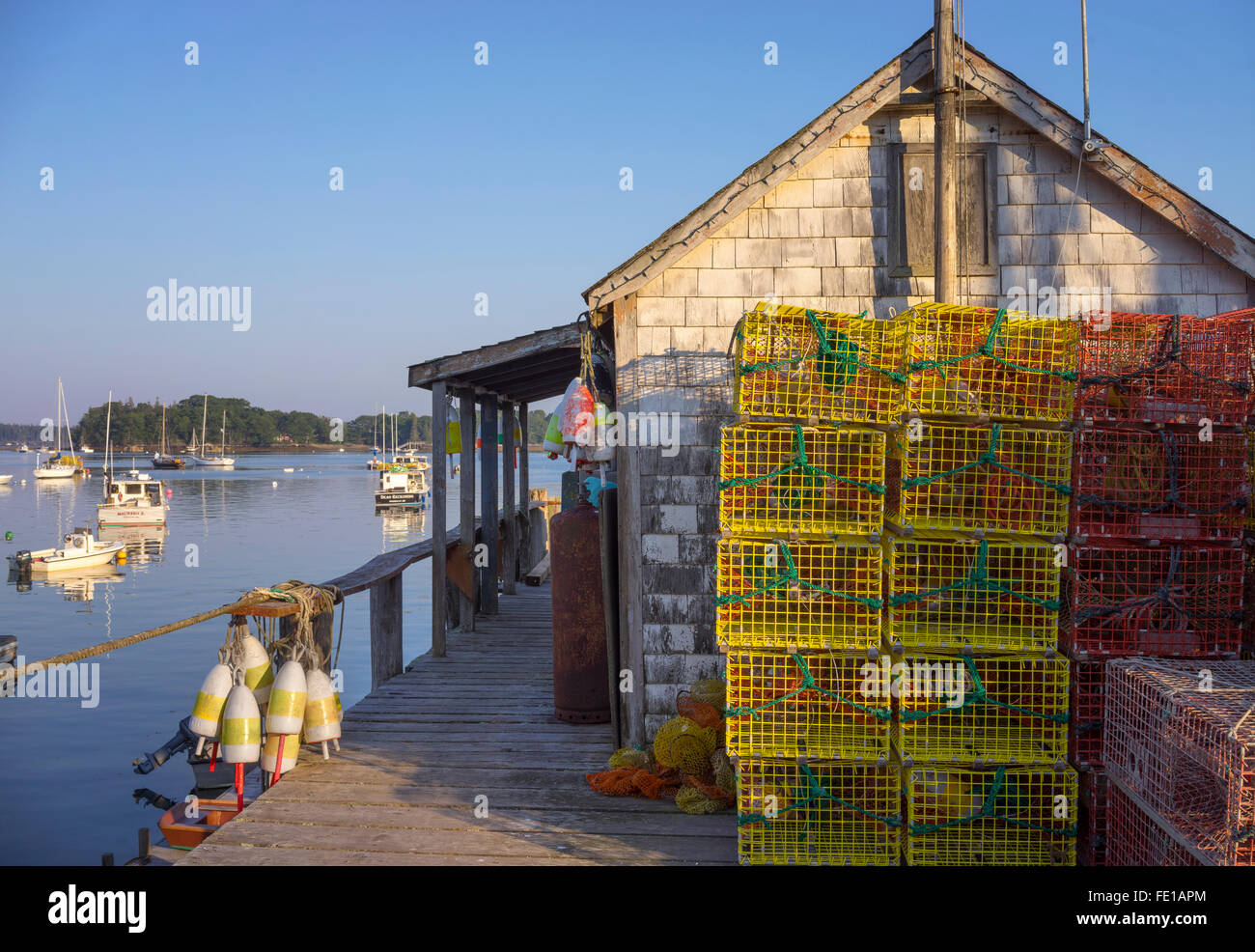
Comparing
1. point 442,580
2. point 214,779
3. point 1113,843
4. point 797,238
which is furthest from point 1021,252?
point 214,779

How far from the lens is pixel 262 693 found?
21.2 ft

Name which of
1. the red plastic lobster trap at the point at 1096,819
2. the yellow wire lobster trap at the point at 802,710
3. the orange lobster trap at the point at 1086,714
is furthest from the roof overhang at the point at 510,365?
the red plastic lobster trap at the point at 1096,819

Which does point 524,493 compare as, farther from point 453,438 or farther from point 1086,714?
point 1086,714

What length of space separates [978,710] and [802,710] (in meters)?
0.91

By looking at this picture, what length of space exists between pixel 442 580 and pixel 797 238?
5860 mm

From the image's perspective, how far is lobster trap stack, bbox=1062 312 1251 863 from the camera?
5043 millimetres

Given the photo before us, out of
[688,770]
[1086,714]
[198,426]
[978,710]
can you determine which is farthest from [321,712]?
[198,426]

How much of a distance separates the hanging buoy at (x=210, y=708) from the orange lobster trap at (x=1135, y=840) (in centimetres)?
518

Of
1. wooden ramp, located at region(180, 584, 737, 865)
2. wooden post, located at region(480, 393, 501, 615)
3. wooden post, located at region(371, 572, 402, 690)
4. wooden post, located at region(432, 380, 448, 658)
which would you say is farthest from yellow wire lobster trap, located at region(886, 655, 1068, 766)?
wooden post, located at region(480, 393, 501, 615)

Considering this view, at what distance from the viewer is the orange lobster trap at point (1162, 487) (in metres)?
5.09

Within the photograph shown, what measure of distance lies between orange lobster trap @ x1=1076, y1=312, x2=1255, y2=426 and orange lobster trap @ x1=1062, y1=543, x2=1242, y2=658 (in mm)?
736

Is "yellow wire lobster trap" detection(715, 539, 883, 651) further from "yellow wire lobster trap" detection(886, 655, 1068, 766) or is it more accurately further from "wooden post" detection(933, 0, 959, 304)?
"wooden post" detection(933, 0, 959, 304)
